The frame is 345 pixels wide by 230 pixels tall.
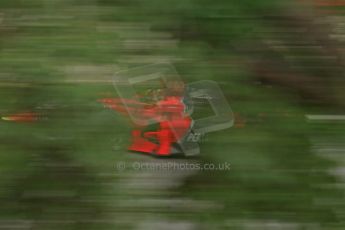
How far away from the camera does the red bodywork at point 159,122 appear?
1.64 metres

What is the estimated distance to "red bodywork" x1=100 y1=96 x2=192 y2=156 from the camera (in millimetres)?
1644

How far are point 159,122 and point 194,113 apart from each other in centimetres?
12

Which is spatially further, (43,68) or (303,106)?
(303,106)

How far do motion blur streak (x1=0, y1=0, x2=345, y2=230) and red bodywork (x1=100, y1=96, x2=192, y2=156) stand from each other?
0.03 meters

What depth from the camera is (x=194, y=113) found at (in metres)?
1.71

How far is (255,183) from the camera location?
1683 mm

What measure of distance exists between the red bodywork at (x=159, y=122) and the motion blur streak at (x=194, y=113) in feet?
0.10

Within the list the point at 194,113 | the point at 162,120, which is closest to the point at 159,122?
the point at 162,120

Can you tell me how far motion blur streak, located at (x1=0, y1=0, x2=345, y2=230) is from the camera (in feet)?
5.30

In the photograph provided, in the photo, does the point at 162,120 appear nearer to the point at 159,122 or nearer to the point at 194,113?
the point at 159,122

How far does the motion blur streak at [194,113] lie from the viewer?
1614 millimetres

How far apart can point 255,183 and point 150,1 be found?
65 cm

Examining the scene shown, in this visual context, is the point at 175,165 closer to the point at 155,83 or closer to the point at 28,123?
the point at 155,83

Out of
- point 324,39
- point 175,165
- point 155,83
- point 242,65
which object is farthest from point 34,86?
point 324,39
